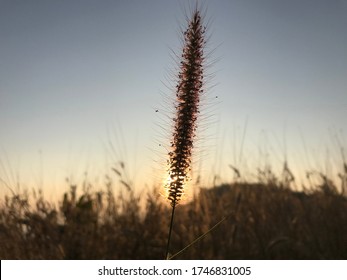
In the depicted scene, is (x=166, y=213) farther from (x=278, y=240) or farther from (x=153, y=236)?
(x=278, y=240)

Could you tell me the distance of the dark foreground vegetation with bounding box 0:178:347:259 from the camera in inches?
206

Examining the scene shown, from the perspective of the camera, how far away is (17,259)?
4.82 m

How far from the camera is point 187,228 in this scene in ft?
19.4

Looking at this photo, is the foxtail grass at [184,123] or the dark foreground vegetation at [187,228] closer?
the foxtail grass at [184,123]

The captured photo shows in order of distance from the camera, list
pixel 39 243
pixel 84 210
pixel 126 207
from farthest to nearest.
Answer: pixel 126 207 → pixel 84 210 → pixel 39 243

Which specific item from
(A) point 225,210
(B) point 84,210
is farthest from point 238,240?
(B) point 84,210

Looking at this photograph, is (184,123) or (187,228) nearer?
(184,123)

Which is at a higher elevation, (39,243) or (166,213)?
(166,213)

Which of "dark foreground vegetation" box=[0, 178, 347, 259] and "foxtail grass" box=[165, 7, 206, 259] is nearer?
"foxtail grass" box=[165, 7, 206, 259]

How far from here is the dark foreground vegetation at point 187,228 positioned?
522 cm
